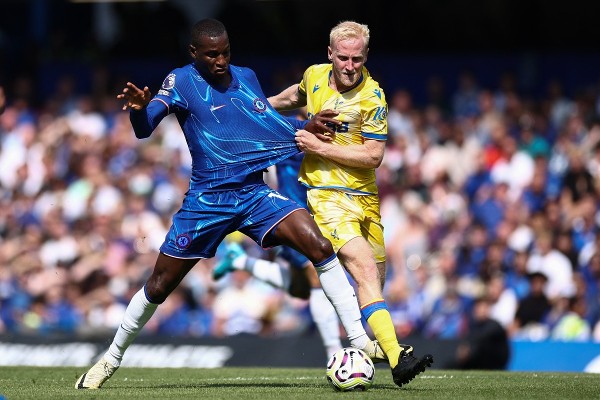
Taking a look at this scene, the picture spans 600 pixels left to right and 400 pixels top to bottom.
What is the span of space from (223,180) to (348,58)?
4.20ft

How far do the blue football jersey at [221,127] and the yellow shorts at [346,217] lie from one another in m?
0.47

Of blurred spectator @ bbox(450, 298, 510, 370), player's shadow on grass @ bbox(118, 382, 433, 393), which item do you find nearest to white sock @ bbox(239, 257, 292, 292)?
blurred spectator @ bbox(450, 298, 510, 370)

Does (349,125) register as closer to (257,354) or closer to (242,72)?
(242,72)

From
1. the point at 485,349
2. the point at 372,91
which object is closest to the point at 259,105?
the point at 372,91

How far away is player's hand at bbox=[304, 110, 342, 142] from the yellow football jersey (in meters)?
0.06

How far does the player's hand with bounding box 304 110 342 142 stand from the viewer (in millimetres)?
9289

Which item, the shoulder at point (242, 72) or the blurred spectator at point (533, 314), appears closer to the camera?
the shoulder at point (242, 72)

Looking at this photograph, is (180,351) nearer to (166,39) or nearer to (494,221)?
(494,221)

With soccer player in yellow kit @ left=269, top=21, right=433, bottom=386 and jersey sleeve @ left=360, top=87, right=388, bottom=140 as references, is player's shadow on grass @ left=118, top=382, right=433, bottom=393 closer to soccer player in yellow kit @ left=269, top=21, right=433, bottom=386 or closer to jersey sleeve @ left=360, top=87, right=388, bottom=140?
soccer player in yellow kit @ left=269, top=21, right=433, bottom=386

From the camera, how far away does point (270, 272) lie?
12.7 meters

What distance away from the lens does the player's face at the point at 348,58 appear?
362 inches

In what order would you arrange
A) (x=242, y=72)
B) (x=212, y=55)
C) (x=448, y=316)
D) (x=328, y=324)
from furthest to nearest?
(x=448, y=316) → (x=328, y=324) → (x=242, y=72) → (x=212, y=55)

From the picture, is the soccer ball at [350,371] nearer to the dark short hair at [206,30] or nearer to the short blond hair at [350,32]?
the short blond hair at [350,32]

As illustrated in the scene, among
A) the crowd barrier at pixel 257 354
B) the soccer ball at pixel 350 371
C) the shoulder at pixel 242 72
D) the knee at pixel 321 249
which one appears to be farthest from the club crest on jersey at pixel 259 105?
the crowd barrier at pixel 257 354
